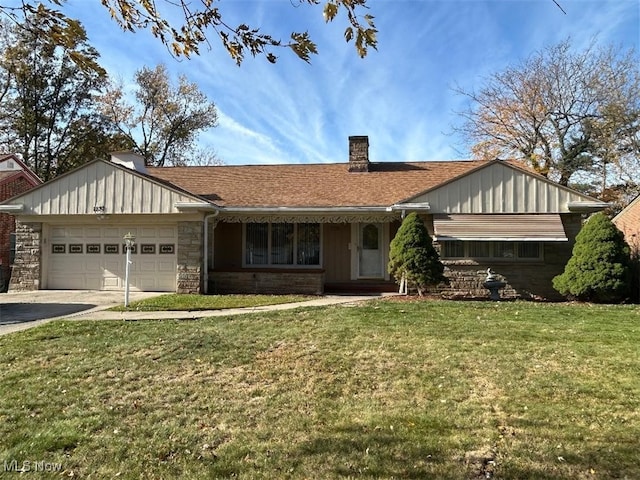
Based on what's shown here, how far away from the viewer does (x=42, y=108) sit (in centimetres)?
2823

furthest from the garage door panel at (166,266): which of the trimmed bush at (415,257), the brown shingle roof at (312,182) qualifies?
the trimmed bush at (415,257)

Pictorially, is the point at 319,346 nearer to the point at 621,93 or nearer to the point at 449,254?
the point at 449,254

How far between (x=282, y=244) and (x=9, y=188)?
1274 cm

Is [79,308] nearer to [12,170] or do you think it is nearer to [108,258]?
[108,258]

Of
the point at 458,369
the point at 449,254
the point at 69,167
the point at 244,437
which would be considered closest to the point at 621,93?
the point at 449,254

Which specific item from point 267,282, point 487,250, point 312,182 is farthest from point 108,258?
point 487,250

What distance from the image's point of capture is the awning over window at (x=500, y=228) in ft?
38.1

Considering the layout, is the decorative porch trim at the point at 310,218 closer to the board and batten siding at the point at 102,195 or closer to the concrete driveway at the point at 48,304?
A: the board and batten siding at the point at 102,195

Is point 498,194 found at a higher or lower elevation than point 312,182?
lower

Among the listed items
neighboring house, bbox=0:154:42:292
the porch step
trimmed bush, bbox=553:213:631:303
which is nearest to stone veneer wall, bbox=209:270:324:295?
the porch step

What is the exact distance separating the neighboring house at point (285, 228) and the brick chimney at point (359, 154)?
707 mm

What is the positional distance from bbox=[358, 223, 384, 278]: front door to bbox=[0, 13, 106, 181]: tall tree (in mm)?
20497

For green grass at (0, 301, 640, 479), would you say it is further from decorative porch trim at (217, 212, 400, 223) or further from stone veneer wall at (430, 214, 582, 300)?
decorative porch trim at (217, 212, 400, 223)

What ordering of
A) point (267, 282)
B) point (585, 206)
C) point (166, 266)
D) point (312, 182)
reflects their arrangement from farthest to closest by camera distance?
point (312, 182), point (166, 266), point (267, 282), point (585, 206)
